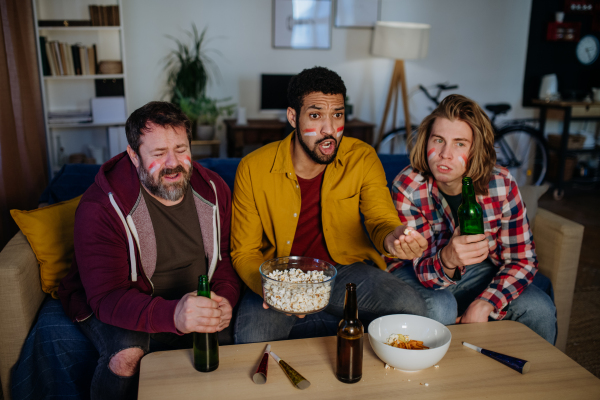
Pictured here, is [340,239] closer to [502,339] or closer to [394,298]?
[394,298]

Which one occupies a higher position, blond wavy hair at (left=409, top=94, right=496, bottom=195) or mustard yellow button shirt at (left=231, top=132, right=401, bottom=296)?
blond wavy hair at (left=409, top=94, right=496, bottom=195)

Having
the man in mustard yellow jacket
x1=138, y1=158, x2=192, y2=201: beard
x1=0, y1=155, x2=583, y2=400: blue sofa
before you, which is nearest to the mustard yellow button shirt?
the man in mustard yellow jacket

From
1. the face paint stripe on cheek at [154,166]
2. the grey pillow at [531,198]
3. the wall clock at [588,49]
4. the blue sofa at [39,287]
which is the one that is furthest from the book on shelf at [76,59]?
the wall clock at [588,49]

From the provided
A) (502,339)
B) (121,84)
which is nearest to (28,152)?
(121,84)

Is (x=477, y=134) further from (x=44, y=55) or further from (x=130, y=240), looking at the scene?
(x=44, y=55)

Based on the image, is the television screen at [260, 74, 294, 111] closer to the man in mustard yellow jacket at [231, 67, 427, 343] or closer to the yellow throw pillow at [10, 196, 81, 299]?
the man in mustard yellow jacket at [231, 67, 427, 343]

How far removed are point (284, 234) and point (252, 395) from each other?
0.75 m

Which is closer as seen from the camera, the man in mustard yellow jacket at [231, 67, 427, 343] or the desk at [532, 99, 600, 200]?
the man in mustard yellow jacket at [231, 67, 427, 343]

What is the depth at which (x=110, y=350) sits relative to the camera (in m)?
1.45

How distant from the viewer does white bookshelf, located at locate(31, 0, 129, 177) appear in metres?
3.96

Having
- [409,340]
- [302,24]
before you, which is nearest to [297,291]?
[409,340]

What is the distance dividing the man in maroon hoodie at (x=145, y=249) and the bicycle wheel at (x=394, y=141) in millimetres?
3312

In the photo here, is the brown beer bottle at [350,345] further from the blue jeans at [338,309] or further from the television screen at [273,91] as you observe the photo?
the television screen at [273,91]

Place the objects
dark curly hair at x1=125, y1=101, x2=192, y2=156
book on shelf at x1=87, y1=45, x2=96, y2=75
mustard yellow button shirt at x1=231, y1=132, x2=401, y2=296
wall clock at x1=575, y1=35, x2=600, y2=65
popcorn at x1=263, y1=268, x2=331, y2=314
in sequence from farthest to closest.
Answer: wall clock at x1=575, y1=35, x2=600, y2=65, book on shelf at x1=87, y1=45, x2=96, y2=75, mustard yellow button shirt at x1=231, y1=132, x2=401, y2=296, dark curly hair at x1=125, y1=101, x2=192, y2=156, popcorn at x1=263, y1=268, x2=331, y2=314
